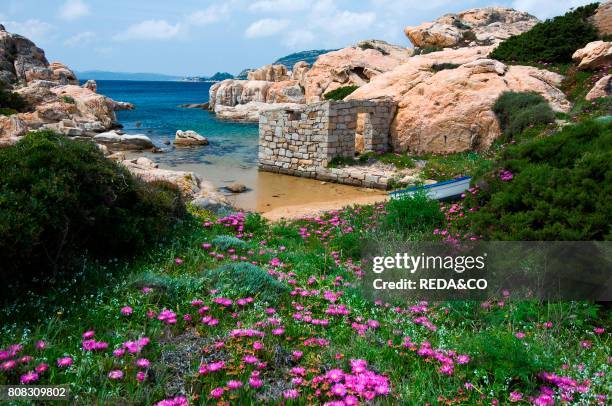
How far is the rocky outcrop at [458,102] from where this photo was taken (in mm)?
16312

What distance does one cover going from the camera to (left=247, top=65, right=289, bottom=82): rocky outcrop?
2131 inches

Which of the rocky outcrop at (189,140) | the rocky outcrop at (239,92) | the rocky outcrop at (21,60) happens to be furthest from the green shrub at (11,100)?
the rocky outcrop at (239,92)

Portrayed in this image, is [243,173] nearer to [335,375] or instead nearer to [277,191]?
[277,191]

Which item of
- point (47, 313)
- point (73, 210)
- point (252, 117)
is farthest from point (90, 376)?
point (252, 117)

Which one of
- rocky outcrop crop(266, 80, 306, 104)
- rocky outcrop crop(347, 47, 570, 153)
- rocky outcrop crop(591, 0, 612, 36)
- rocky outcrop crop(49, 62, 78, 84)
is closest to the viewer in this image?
rocky outcrop crop(347, 47, 570, 153)

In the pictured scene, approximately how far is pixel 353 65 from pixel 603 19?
50.5 feet

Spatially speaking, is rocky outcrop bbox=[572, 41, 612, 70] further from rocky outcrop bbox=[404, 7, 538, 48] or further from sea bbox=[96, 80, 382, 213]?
rocky outcrop bbox=[404, 7, 538, 48]

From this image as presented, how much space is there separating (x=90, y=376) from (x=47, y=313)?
1.12m

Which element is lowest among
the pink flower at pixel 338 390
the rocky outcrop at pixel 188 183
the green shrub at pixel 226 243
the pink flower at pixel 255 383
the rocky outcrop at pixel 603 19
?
the rocky outcrop at pixel 188 183

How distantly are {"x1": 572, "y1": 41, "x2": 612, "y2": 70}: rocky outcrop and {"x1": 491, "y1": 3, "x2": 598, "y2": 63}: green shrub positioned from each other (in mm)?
1736

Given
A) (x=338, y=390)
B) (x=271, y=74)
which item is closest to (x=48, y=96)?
(x=271, y=74)

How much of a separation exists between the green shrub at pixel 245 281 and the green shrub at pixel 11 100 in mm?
28426

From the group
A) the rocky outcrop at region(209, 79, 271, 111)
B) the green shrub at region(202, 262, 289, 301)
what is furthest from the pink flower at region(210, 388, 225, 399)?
the rocky outcrop at region(209, 79, 271, 111)

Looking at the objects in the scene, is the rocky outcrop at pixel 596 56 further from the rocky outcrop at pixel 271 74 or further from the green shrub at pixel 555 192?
the rocky outcrop at pixel 271 74
